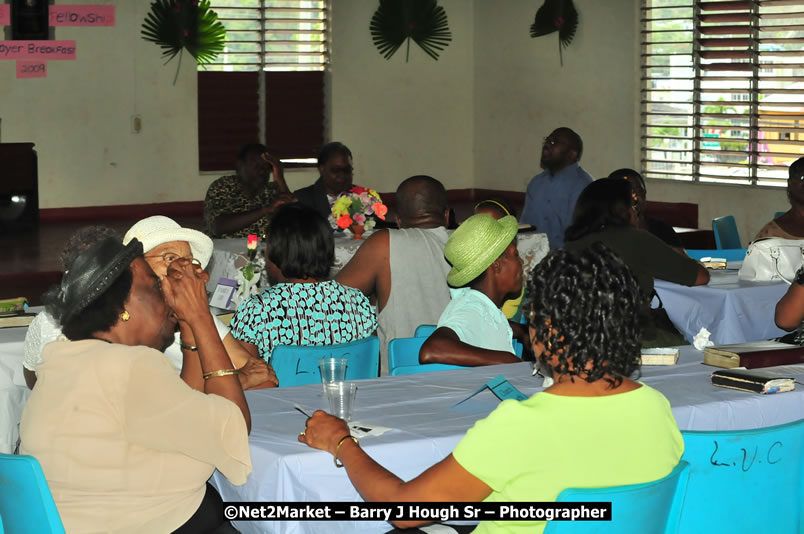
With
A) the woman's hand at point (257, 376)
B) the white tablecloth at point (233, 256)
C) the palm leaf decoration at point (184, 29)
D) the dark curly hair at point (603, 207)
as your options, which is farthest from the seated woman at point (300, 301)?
the palm leaf decoration at point (184, 29)

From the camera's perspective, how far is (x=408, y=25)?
1297 cm

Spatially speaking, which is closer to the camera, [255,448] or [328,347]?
[255,448]

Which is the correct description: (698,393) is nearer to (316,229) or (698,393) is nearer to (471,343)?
(471,343)

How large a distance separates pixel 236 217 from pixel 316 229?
2.87 m

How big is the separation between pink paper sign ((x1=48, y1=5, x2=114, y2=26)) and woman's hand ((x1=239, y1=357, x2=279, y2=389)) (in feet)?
31.1

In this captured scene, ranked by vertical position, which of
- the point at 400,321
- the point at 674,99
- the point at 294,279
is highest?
the point at 674,99

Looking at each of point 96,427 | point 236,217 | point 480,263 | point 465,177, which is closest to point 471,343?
point 480,263

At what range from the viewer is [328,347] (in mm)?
3463

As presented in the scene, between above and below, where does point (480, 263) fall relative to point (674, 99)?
below

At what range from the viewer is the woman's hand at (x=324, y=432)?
2361mm

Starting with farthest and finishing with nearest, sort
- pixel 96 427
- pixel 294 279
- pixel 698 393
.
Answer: pixel 294 279
pixel 698 393
pixel 96 427

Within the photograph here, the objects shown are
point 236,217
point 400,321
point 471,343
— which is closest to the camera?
point 471,343

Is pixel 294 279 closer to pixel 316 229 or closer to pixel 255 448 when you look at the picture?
pixel 316 229

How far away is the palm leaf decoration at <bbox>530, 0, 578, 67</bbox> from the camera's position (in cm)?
1173
